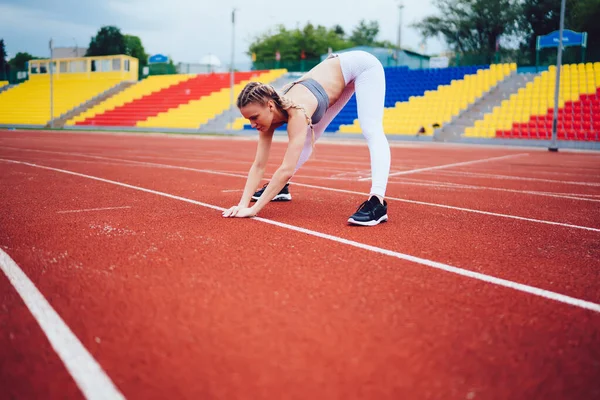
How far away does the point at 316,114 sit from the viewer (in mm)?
3787

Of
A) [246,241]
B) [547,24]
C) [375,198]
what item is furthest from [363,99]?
[547,24]

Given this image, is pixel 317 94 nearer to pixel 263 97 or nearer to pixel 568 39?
pixel 263 97

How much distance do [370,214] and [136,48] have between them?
338ft

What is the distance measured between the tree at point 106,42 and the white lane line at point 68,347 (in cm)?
9008

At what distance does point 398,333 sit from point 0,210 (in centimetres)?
382

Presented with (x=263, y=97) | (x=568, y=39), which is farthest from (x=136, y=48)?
(x=263, y=97)

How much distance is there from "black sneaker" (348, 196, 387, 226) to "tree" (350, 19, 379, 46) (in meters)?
83.3

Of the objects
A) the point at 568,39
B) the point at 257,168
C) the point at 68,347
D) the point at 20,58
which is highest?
the point at 20,58

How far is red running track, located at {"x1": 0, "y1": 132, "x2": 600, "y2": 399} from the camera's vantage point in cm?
149

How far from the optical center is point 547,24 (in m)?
41.1

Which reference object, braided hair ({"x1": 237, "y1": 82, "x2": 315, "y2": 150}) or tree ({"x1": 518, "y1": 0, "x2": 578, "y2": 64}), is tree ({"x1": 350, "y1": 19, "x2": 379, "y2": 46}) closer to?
tree ({"x1": 518, "y1": 0, "x2": 578, "y2": 64})

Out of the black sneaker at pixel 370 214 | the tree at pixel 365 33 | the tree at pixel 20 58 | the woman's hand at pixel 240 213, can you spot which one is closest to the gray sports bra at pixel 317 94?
the black sneaker at pixel 370 214

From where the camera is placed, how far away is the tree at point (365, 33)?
270 feet

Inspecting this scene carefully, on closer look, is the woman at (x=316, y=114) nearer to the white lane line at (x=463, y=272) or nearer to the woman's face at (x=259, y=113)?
the woman's face at (x=259, y=113)
